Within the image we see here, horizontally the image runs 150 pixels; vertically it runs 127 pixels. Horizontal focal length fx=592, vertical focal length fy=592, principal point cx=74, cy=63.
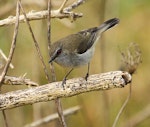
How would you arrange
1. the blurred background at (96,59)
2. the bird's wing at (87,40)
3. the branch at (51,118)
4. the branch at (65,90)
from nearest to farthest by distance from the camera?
the branch at (65,90), the bird's wing at (87,40), the branch at (51,118), the blurred background at (96,59)

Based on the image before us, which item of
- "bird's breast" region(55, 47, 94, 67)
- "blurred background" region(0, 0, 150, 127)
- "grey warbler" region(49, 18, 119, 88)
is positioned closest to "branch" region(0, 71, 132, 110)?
"grey warbler" region(49, 18, 119, 88)

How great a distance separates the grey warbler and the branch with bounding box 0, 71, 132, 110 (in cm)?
50

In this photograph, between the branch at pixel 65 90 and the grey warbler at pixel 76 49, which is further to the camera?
the grey warbler at pixel 76 49

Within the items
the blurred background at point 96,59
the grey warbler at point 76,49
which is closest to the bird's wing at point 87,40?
the grey warbler at point 76,49

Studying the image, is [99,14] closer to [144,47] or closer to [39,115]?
[144,47]

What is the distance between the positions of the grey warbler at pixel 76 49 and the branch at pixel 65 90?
0.50 m

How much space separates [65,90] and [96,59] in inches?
115

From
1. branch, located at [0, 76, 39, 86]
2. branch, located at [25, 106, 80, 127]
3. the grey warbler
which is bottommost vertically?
branch, located at [25, 106, 80, 127]

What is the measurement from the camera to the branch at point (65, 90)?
324 cm

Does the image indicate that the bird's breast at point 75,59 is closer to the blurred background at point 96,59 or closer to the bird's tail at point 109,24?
the bird's tail at point 109,24

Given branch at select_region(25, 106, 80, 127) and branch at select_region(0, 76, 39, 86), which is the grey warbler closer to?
branch at select_region(0, 76, 39, 86)

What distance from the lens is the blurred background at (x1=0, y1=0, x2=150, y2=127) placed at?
530 cm

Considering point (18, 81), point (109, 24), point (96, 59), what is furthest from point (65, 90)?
point (96, 59)

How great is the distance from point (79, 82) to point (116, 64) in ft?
7.75
